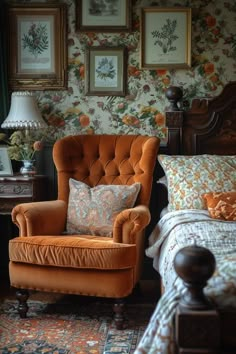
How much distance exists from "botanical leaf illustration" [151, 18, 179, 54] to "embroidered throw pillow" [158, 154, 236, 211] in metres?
0.92

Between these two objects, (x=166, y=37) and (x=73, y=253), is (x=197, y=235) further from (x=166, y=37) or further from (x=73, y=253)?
(x=166, y=37)

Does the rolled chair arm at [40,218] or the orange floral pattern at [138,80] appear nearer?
Answer: the rolled chair arm at [40,218]

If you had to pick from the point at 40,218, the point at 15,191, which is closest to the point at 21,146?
the point at 15,191

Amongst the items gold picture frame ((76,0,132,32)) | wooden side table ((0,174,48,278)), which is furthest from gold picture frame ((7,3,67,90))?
wooden side table ((0,174,48,278))

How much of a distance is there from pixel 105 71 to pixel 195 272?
8.32ft

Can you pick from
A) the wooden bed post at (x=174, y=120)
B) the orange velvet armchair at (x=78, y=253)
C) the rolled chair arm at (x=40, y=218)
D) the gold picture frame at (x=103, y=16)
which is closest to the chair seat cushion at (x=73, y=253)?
the orange velvet armchair at (x=78, y=253)

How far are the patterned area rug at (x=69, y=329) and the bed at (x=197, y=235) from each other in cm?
37

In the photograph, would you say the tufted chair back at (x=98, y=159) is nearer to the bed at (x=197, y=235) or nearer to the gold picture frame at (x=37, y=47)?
the bed at (x=197, y=235)

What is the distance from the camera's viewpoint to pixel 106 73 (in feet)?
12.0

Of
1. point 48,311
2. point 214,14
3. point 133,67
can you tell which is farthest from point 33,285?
point 214,14

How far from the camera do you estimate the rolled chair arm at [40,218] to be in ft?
9.45

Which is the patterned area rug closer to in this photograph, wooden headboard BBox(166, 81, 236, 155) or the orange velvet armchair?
the orange velvet armchair

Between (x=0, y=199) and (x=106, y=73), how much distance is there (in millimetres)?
1246

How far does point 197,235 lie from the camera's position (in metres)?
2.24
